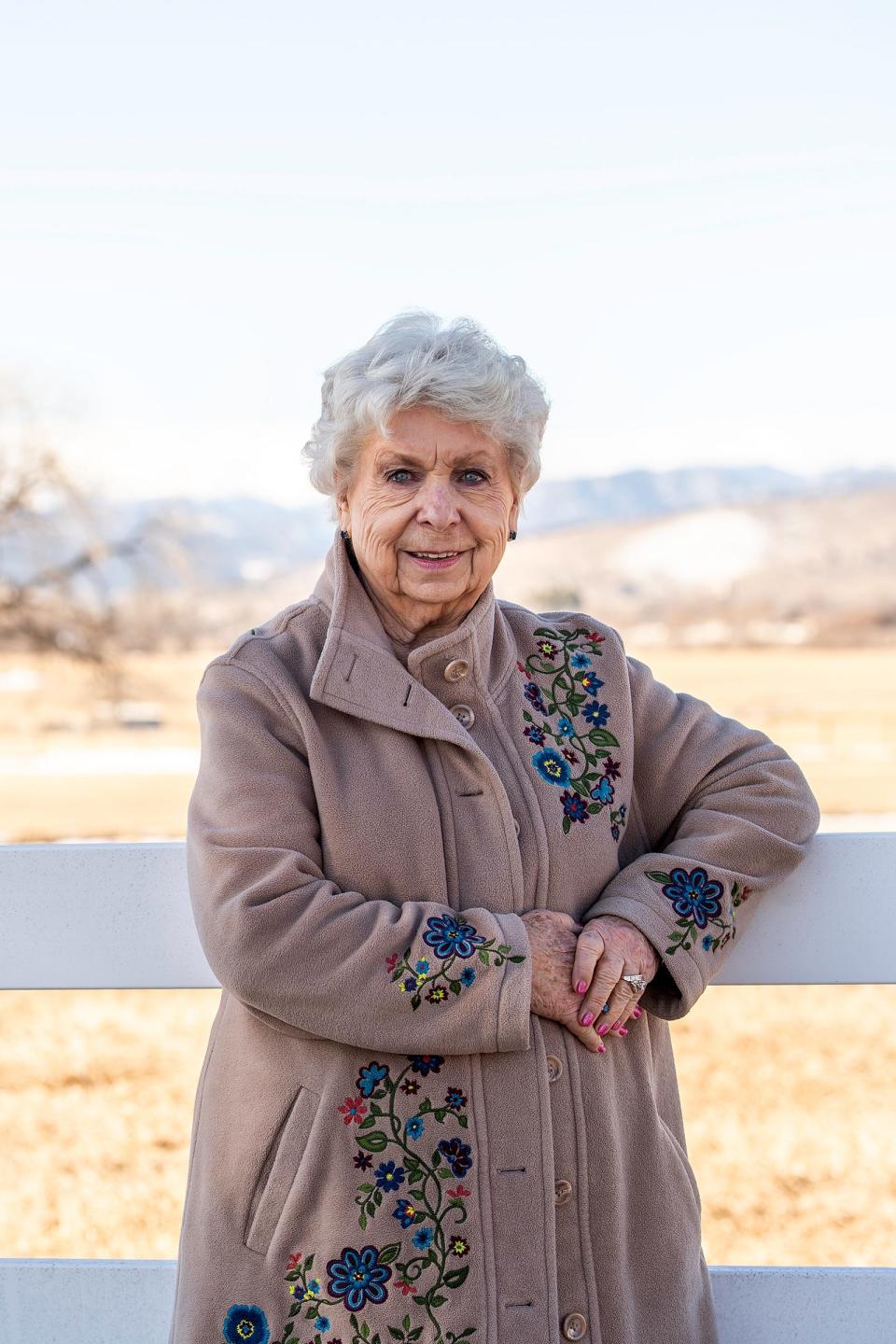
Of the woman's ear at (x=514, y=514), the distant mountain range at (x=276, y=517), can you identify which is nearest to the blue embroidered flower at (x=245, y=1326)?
the woman's ear at (x=514, y=514)

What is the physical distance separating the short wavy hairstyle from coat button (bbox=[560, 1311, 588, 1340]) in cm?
107

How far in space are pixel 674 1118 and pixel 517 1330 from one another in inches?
15.1

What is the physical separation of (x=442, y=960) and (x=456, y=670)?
0.40 m

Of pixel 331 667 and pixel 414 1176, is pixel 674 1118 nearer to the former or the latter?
pixel 414 1176

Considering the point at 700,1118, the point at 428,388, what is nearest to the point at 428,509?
the point at 428,388

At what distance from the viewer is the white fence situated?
69.3 inches

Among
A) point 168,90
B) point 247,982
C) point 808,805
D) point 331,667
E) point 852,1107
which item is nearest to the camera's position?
point 247,982

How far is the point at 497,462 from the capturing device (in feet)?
5.50

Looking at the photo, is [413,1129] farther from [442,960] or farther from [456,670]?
[456,670]

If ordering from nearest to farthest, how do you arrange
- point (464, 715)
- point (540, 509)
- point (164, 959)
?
point (464, 715) → point (164, 959) → point (540, 509)

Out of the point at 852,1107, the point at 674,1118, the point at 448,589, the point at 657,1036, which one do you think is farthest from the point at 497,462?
the point at 852,1107

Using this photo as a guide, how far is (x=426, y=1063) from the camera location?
1535 millimetres

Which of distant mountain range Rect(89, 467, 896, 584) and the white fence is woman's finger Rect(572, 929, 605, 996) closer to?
the white fence

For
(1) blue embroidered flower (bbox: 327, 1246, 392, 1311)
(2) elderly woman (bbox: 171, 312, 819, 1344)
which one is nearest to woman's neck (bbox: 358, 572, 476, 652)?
(2) elderly woman (bbox: 171, 312, 819, 1344)
